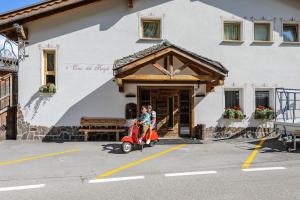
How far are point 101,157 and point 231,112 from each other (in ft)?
22.1

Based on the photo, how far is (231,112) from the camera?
14477 millimetres

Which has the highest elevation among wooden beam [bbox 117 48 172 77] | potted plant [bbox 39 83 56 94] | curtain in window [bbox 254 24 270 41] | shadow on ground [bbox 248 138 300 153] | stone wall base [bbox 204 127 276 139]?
curtain in window [bbox 254 24 270 41]

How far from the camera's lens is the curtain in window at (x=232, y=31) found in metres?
15.1

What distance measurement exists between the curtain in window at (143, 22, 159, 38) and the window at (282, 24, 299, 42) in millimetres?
5960

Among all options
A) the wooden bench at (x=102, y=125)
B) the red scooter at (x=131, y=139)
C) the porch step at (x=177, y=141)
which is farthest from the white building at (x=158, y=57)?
the red scooter at (x=131, y=139)

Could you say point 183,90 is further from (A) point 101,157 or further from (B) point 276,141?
(A) point 101,157

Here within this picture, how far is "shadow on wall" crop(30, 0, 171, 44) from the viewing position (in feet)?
45.2

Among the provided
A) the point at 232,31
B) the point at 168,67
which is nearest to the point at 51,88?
the point at 168,67

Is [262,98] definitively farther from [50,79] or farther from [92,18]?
[50,79]

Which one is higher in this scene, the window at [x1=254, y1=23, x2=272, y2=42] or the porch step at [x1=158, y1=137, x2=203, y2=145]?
the window at [x1=254, y1=23, x2=272, y2=42]

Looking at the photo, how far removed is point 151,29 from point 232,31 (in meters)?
3.72

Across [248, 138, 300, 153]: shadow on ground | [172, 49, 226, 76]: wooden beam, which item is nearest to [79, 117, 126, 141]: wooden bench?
[172, 49, 226, 76]: wooden beam

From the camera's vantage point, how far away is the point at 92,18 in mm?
14047

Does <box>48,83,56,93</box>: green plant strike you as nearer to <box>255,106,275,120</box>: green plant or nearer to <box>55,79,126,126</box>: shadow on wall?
<box>55,79,126,126</box>: shadow on wall
